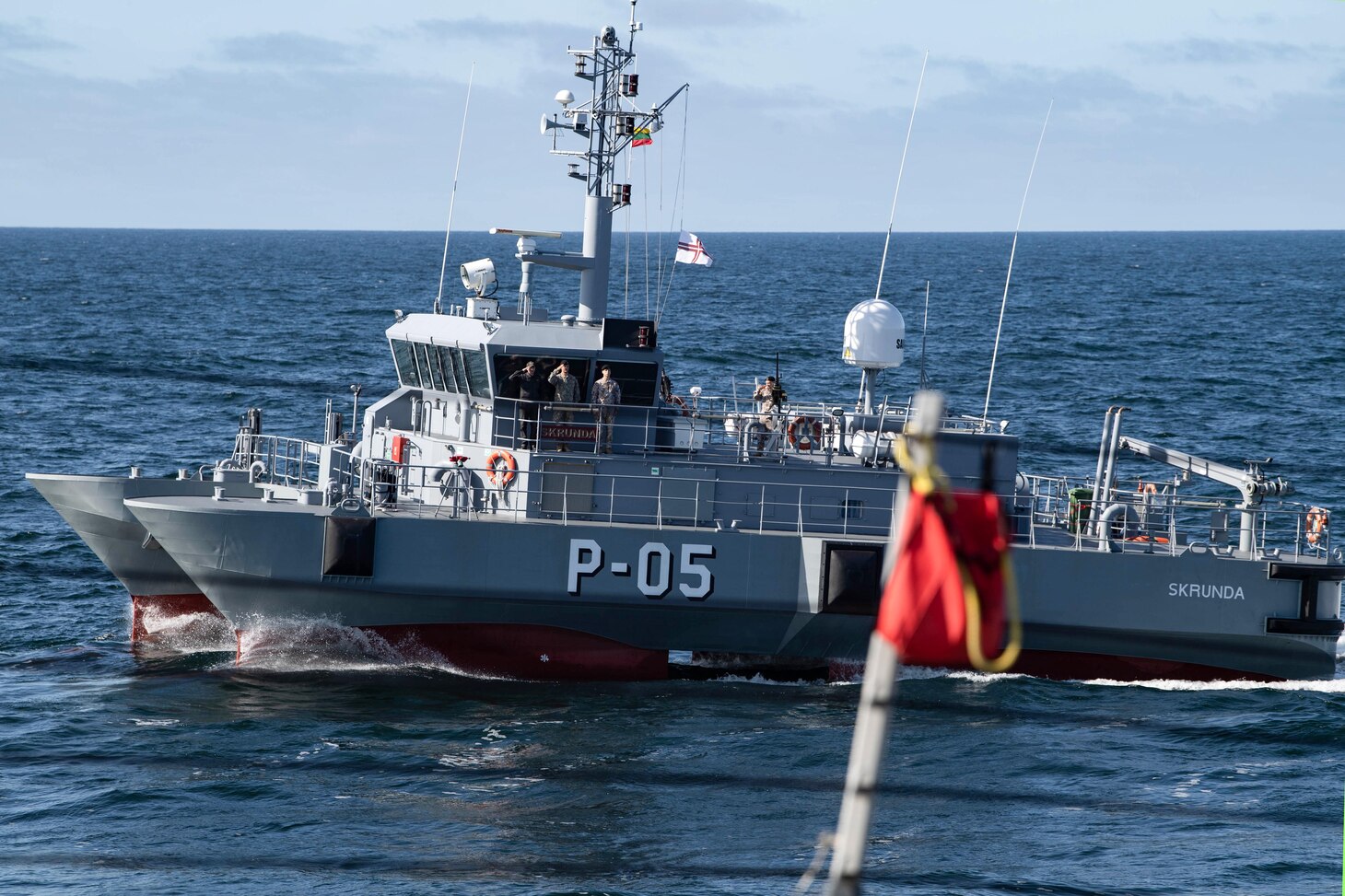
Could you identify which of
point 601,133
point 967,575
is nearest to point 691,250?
point 601,133

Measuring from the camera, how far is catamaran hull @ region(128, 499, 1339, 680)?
1889 cm

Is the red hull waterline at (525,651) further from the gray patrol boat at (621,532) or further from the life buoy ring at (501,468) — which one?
the life buoy ring at (501,468)

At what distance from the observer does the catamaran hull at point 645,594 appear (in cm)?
1889

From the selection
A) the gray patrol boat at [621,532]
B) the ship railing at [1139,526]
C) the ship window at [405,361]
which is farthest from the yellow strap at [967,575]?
the ship window at [405,361]

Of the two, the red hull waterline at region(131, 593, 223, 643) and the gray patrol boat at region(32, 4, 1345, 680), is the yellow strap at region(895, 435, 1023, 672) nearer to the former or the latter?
the gray patrol boat at region(32, 4, 1345, 680)

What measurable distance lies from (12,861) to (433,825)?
3.69m

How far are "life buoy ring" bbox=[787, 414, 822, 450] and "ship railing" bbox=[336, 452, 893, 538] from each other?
1001mm

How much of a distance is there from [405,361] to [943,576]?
58.5 ft

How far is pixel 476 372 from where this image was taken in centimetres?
1994

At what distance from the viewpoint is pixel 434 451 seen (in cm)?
2097

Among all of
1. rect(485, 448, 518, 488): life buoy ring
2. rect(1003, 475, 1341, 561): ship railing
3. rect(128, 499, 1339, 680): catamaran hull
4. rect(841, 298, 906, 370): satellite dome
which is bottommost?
rect(128, 499, 1339, 680): catamaran hull

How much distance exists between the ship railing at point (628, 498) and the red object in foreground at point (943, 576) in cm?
1459

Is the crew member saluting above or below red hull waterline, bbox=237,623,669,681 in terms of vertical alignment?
above

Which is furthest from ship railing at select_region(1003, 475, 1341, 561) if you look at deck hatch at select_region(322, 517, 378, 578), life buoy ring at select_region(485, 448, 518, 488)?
deck hatch at select_region(322, 517, 378, 578)
